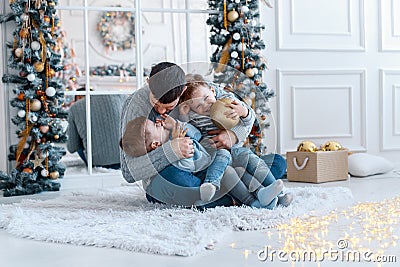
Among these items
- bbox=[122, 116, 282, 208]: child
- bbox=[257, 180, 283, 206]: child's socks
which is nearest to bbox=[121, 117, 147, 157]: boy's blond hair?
bbox=[122, 116, 282, 208]: child

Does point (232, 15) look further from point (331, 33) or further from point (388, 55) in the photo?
point (388, 55)

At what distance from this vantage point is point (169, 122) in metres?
2.39

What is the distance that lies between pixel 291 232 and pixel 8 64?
191 centimetres

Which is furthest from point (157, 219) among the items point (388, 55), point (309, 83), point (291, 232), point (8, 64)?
point (388, 55)

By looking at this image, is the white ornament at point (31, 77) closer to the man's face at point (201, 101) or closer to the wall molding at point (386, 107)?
the man's face at point (201, 101)

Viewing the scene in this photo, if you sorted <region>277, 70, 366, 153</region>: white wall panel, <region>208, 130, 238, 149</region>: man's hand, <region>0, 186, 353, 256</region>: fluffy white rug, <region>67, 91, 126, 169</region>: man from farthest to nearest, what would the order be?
<region>277, 70, 366, 153</region>: white wall panel < <region>67, 91, 126, 169</region>: man < <region>208, 130, 238, 149</region>: man's hand < <region>0, 186, 353, 256</region>: fluffy white rug

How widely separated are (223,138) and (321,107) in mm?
1927

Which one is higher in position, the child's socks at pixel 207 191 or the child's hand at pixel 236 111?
the child's hand at pixel 236 111

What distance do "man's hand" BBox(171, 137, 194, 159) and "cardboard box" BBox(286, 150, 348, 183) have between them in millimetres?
1376

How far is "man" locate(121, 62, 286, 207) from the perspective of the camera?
235 cm

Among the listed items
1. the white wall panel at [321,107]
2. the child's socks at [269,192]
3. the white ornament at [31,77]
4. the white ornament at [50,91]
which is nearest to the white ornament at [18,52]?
the white ornament at [31,77]

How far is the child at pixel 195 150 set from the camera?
2.35 metres

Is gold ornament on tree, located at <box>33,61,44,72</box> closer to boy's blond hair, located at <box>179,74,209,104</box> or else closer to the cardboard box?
boy's blond hair, located at <box>179,74,209,104</box>

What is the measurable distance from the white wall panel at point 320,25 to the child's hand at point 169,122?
1.88 metres
